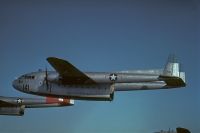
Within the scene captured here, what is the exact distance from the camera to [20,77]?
32.2 ft

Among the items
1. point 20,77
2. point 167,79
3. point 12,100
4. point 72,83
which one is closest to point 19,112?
point 12,100

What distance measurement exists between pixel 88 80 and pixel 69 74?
59 centimetres

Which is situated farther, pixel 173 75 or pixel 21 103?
pixel 21 103

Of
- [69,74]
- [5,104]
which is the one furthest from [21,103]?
[69,74]

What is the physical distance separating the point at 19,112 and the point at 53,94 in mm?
3710

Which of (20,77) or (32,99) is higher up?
(20,77)

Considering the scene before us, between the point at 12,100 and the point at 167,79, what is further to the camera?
the point at 12,100

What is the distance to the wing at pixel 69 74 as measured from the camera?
8656 mm

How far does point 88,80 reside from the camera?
9258mm

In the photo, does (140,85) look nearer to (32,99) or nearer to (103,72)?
(103,72)

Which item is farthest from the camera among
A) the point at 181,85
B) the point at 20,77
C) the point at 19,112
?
the point at 19,112

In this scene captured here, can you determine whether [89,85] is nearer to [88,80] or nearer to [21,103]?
[88,80]

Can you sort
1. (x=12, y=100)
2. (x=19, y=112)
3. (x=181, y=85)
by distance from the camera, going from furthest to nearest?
(x=12, y=100) → (x=19, y=112) → (x=181, y=85)

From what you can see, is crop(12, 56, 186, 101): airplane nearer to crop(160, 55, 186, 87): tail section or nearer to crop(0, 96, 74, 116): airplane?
crop(160, 55, 186, 87): tail section
